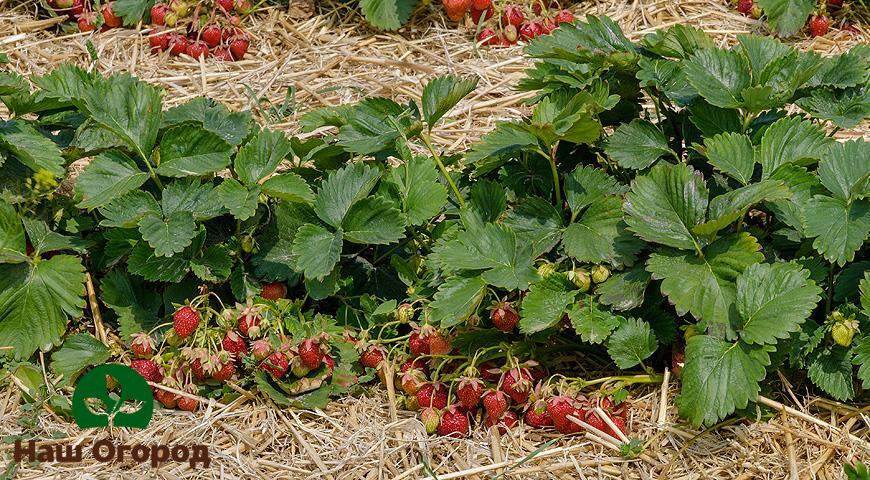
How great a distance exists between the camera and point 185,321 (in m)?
2.33

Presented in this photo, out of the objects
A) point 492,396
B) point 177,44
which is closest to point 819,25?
point 492,396

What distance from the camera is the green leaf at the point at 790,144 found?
2.24 m

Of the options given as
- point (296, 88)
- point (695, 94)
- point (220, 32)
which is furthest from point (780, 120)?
point (220, 32)

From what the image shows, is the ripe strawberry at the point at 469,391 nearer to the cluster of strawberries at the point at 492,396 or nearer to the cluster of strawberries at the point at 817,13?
the cluster of strawberries at the point at 492,396

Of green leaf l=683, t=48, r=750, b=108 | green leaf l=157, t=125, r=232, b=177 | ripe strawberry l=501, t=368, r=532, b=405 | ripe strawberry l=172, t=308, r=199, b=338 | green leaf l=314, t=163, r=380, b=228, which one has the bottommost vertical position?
ripe strawberry l=501, t=368, r=532, b=405

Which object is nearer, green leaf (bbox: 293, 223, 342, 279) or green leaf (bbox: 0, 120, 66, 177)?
green leaf (bbox: 293, 223, 342, 279)

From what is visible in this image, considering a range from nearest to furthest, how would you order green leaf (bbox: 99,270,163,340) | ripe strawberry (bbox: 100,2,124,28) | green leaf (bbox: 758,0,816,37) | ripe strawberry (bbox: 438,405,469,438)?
ripe strawberry (bbox: 438,405,469,438), green leaf (bbox: 99,270,163,340), green leaf (bbox: 758,0,816,37), ripe strawberry (bbox: 100,2,124,28)

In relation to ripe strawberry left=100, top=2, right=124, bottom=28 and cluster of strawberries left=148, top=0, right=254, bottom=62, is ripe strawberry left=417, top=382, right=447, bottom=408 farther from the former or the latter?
ripe strawberry left=100, top=2, right=124, bottom=28

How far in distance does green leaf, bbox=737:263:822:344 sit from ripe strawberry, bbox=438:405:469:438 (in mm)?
611

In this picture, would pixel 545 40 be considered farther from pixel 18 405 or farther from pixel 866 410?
pixel 18 405

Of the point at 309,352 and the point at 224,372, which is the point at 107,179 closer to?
the point at 224,372

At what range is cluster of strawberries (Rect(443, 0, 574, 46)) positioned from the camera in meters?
3.64

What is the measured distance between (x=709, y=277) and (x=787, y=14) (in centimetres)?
177

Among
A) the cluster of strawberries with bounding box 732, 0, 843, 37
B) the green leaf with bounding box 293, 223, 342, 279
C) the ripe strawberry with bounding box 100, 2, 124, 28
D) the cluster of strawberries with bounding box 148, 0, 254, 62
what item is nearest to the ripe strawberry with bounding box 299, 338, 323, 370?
the green leaf with bounding box 293, 223, 342, 279
